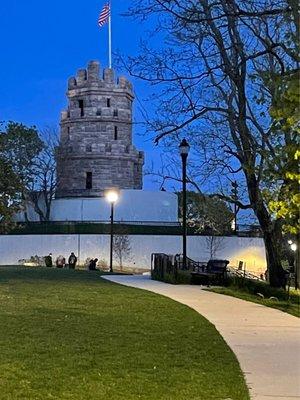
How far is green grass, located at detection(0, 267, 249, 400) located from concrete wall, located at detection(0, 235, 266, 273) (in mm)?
37783

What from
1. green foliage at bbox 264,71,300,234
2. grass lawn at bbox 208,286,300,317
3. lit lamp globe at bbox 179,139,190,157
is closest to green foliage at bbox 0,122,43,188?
lit lamp globe at bbox 179,139,190,157

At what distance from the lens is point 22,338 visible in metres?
7.88

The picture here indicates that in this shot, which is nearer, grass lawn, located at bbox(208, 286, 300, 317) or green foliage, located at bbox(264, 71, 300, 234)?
green foliage, located at bbox(264, 71, 300, 234)

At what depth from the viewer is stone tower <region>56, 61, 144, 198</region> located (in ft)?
217

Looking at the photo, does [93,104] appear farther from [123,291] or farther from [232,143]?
[123,291]

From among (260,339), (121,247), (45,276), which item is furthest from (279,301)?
(121,247)

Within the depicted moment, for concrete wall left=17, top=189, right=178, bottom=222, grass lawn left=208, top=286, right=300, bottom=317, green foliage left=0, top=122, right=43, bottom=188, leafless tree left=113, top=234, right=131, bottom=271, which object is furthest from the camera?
green foliage left=0, top=122, right=43, bottom=188

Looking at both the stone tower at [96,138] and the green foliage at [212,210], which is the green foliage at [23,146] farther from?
the green foliage at [212,210]

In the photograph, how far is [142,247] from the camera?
166ft

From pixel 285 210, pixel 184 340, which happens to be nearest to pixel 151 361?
pixel 184 340

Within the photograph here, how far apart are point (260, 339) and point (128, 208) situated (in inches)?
1985

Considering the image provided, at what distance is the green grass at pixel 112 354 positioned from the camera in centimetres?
557

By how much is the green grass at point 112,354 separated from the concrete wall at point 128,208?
46.3m

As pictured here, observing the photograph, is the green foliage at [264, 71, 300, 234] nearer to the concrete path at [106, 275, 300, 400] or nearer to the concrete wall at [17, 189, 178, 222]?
the concrete path at [106, 275, 300, 400]
